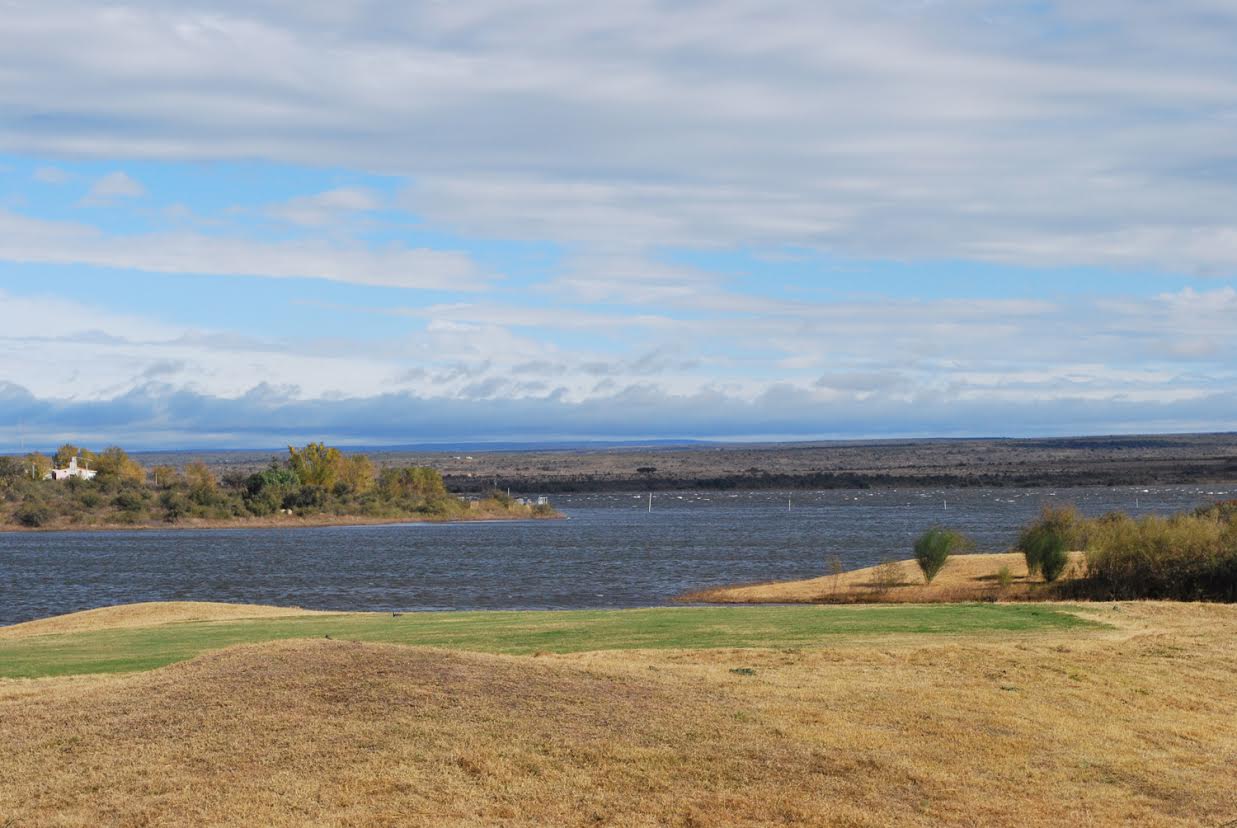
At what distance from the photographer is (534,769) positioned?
37.7 feet

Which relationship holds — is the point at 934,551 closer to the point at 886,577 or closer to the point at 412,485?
the point at 886,577


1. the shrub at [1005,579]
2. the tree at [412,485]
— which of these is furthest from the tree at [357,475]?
the shrub at [1005,579]

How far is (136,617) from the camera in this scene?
3234cm

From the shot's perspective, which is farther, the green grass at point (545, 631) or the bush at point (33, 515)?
the bush at point (33, 515)

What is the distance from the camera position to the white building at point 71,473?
134m

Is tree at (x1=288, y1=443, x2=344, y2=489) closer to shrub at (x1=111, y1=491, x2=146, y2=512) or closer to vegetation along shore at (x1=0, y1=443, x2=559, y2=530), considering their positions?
vegetation along shore at (x1=0, y1=443, x2=559, y2=530)

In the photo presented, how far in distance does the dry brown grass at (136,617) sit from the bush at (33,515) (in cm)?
8389

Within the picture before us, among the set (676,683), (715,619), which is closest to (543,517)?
(715,619)

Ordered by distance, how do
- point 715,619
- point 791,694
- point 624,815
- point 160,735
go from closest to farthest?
point 624,815 < point 160,735 < point 791,694 < point 715,619

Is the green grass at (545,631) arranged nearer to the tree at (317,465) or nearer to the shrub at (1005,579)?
the shrub at (1005,579)

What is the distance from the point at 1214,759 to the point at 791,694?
418cm

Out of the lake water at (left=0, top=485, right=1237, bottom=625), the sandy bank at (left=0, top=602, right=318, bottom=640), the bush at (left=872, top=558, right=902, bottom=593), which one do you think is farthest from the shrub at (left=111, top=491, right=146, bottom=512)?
the sandy bank at (left=0, top=602, right=318, bottom=640)

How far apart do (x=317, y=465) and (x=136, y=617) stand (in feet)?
333

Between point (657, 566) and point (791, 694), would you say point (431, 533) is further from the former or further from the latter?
point (791, 694)
